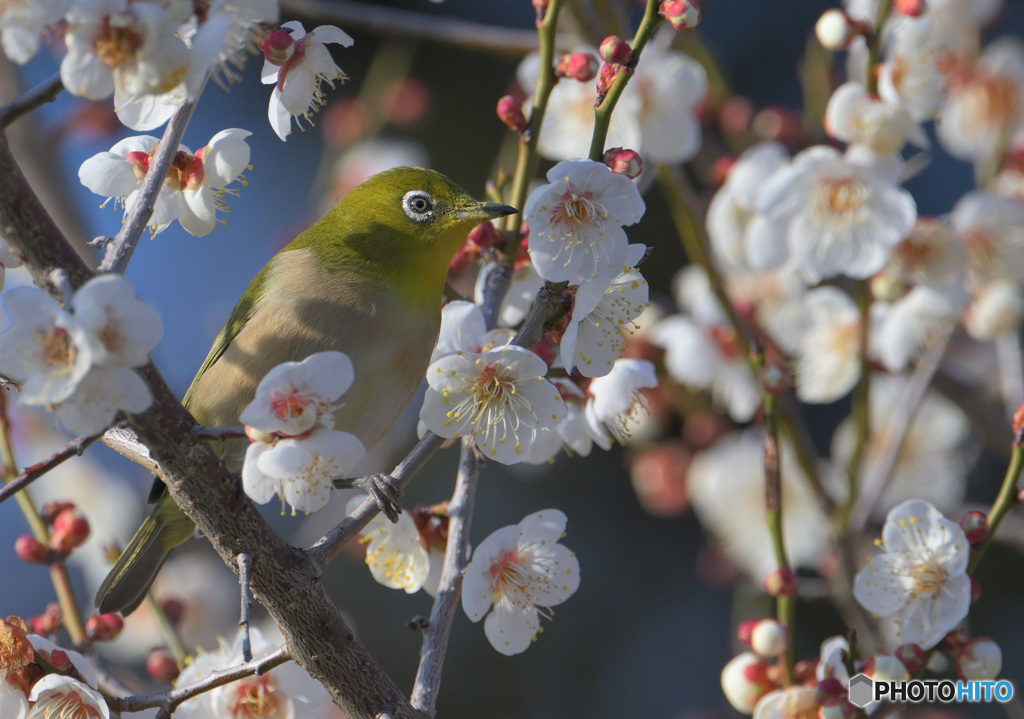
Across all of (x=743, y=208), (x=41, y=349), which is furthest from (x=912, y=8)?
(x=41, y=349)

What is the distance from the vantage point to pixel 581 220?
5.11 feet

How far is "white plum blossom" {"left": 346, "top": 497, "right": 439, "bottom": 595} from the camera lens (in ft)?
6.07

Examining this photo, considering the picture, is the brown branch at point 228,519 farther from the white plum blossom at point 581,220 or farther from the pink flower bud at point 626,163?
the pink flower bud at point 626,163

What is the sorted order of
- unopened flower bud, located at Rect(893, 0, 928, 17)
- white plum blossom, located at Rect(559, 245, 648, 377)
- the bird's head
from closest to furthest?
white plum blossom, located at Rect(559, 245, 648, 377) < the bird's head < unopened flower bud, located at Rect(893, 0, 928, 17)

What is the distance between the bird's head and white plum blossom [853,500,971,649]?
1059 millimetres

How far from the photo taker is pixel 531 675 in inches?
217

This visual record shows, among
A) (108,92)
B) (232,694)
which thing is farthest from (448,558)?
(108,92)

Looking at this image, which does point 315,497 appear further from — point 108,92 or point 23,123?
point 23,123

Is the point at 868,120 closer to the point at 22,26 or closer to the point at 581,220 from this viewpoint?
the point at 581,220

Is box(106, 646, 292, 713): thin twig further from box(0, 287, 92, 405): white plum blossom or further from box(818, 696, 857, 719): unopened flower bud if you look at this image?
box(818, 696, 857, 719): unopened flower bud

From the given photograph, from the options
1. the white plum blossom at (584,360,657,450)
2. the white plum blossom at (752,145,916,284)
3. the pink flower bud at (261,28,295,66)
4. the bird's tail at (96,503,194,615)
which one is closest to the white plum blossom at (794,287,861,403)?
the white plum blossom at (752,145,916,284)

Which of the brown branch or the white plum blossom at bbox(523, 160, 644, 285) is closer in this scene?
the brown branch

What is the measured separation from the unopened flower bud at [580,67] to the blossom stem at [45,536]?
1.24m

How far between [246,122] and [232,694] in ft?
17.2
